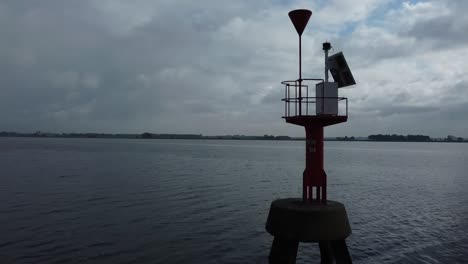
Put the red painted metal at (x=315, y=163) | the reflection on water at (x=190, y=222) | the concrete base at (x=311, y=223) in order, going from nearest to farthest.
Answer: the concrete base at (x=311, y=223), the red painted metal at (x=315, y=163), the reflection on water at (x=190, y=222)

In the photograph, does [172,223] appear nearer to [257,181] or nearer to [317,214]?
[317,214]

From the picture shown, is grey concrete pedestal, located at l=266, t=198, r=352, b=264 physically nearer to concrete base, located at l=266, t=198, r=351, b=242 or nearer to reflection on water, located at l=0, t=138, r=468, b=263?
concrete base, located at l=266, t=198, r=351, b=242

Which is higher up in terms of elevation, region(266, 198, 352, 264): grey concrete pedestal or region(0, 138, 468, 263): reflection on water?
region(266, 198, 352, 264): grey concrete pedestal

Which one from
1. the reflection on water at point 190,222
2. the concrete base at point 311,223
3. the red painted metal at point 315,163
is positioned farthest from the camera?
the reflection on water at point 190,222

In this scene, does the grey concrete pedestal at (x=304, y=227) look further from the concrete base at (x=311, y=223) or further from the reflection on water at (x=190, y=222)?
the reflection on water at (x=190, y=222)

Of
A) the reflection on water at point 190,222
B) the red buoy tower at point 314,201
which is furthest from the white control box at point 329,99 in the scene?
the reflection on water at point 190,222

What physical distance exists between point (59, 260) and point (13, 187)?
21392 millimetres

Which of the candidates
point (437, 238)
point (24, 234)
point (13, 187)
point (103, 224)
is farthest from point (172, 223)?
point (13, 187)

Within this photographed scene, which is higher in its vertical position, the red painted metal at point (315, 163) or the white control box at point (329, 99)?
the white control box at point (329, 99)

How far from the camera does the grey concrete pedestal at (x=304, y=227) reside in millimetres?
9758

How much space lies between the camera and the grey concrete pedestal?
9.76 metres

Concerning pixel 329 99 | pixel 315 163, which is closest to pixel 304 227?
pixel 315 163

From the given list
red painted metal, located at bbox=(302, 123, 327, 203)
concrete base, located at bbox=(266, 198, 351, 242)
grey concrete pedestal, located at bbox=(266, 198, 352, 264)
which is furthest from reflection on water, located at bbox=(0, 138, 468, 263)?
red painted metal, located at bbox=(302, 123, 327, 203)

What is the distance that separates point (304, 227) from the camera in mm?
9797
